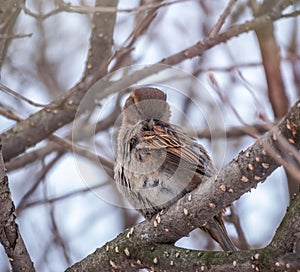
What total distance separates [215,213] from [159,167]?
934 mm

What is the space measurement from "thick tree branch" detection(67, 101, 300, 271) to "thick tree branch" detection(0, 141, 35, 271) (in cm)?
25

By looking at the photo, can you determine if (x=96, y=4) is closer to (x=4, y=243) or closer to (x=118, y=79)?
(x=118, y=79)

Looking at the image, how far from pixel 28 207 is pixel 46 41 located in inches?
54.4

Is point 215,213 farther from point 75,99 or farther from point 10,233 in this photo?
point 75,99

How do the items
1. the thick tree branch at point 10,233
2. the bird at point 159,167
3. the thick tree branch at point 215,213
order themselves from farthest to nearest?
the bird at point 159,167
the thick tree branch at point 10,233
the thick tree branch at point 215,213

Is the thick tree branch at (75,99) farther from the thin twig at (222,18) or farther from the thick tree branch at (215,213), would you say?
the thick tree branch at (215,213)

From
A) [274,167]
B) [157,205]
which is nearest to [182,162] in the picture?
[157,205]

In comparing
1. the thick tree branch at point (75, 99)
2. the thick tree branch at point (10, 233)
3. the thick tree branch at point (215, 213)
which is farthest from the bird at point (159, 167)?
the thick tree branch at point (10, 233)

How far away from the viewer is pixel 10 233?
126 inches

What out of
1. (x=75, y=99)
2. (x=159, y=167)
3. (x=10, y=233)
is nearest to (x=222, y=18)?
(x=159, y=167)

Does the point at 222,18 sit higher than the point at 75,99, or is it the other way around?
the point at 75,99

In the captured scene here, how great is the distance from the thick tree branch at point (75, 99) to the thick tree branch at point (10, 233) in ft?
3.80

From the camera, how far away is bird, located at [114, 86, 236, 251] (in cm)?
360

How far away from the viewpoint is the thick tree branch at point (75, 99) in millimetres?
4297
